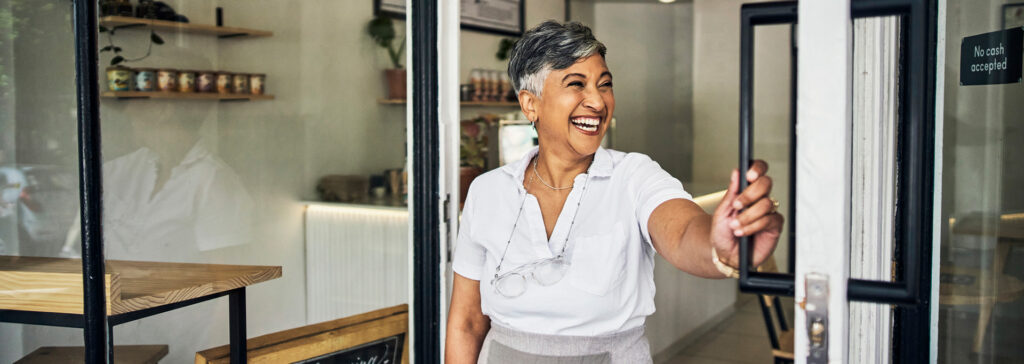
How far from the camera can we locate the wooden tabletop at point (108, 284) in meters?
1.75

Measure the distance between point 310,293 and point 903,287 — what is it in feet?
5.84

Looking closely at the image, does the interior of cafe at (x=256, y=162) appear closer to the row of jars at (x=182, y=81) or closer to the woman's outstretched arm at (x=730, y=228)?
the row of jars at (x=182, y=81)

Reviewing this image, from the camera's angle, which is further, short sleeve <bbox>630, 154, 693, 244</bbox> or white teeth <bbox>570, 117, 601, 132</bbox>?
white teeth <bbox>570, 117, 601, 132</bbox>

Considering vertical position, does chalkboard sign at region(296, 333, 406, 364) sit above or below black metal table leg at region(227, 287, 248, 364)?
below

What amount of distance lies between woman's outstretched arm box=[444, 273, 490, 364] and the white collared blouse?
89 millimetres

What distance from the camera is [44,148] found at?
1.86m

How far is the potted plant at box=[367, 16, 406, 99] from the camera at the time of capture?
244 cm

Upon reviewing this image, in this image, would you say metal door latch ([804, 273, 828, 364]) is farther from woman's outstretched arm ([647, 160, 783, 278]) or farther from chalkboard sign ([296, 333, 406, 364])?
chalkboard sign ([296, 333, 406, 364])

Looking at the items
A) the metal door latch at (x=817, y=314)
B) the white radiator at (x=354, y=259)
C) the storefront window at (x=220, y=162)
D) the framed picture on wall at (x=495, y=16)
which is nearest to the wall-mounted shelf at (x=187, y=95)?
the storefront window at (x=220, y=162)

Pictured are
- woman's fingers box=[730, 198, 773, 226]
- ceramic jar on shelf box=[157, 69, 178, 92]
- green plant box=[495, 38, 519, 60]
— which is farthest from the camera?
green plant box=[495, 38, 519, 60]

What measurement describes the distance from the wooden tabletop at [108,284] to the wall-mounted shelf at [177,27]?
1.82 ft

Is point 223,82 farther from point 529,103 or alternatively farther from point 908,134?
point 908,134

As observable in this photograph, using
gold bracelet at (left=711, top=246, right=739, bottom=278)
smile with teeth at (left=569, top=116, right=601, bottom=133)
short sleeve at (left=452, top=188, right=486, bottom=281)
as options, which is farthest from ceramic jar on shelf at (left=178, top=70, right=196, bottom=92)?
gold bracelet at (left=711, top=246, right=739, bottom=278)

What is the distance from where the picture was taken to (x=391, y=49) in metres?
2.49
